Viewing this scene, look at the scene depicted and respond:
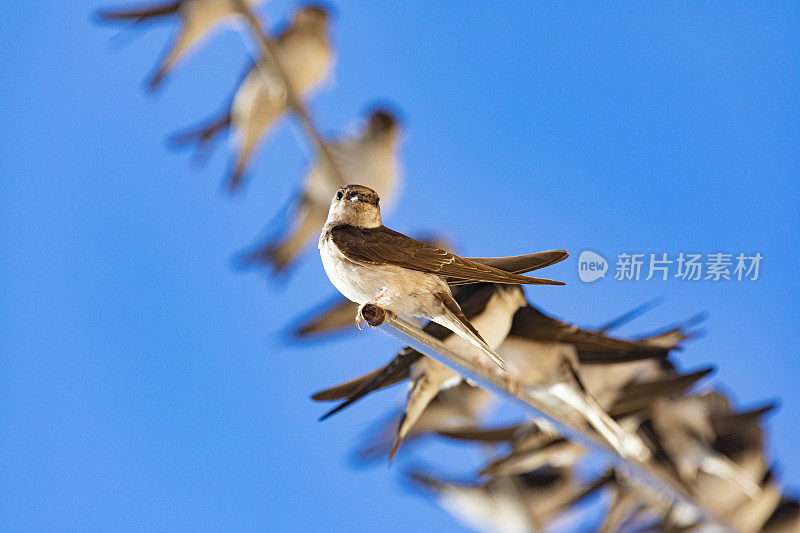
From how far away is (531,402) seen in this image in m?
0.81

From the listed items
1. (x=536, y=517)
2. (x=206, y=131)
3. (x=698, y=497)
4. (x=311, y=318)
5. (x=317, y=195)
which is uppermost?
(x=206, y=131)

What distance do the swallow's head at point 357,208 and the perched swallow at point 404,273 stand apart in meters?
0.03

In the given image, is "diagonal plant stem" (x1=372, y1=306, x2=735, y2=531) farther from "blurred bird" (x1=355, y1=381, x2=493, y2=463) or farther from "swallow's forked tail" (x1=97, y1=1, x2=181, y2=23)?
"swallow's forked tail" (x1=97, y1=1, x2=181, y2=23)

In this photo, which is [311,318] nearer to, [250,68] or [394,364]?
[394,364]

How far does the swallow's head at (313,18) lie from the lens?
195cm

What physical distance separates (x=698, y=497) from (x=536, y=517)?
0.31m

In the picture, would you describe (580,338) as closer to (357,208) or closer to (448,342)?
(448,342)

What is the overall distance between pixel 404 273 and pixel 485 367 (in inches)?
7.8

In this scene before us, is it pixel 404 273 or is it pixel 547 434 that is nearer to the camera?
pixel 404 273

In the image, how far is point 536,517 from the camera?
1.49 meters

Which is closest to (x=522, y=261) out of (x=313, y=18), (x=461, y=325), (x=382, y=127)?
(x=461, y=325)

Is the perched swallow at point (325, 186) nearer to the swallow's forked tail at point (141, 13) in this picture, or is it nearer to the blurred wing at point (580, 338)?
the swallow's forked tail at point (141, 13)

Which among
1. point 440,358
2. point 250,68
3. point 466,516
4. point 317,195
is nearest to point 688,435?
point 466,516

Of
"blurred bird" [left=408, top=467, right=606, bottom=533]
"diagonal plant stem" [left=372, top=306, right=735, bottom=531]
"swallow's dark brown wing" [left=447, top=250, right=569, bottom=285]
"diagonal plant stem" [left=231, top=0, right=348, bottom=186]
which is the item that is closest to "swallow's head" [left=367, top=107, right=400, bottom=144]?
"diagonal plant stem" [left=231, top=0, right=348, bottom=186]
